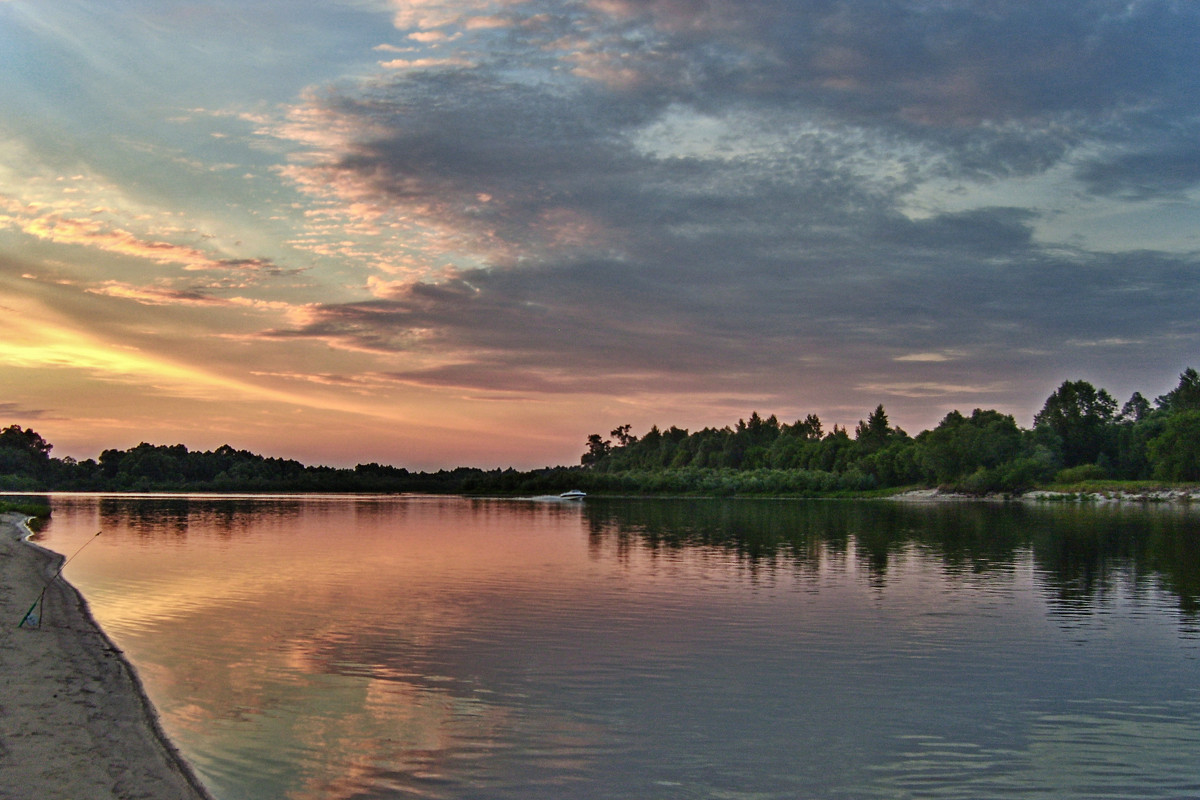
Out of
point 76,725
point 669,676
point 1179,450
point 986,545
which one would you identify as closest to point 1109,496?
point 1179,450

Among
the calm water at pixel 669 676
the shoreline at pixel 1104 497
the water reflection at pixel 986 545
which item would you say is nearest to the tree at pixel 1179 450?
the shoreline at pixel 1104 497

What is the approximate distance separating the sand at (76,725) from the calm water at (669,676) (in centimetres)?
77

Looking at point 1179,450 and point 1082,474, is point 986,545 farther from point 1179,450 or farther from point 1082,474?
point 1082,474

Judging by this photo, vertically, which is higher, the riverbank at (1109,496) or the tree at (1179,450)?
the tree at (1179,450)

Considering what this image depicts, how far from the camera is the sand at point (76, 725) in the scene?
12.7 meters

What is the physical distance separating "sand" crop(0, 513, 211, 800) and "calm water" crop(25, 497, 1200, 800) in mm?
771

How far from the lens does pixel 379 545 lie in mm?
62375

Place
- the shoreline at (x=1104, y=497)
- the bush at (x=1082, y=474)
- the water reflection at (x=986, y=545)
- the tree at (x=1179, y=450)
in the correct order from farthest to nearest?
the bush at (x=1082, y=474)
the tree at (x=1179, y=450)
the shoreline at (x=1104, y=497)
the water reflection at (x=986, y=545)

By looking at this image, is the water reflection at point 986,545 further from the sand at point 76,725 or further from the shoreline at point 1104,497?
the shoreline at point 1104,497

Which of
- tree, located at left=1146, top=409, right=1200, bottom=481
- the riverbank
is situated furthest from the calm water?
tree, located at left=1146, top=409, right=1200, bottom=481

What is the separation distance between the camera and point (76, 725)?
1548 centimetres

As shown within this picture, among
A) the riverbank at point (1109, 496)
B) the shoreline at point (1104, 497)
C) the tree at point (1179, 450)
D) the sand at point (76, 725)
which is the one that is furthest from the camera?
the tree at point (1179, 450)

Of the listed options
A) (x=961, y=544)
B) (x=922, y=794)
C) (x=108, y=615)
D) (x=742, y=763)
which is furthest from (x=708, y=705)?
(x=961, y=544)

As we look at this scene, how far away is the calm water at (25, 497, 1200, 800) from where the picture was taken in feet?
47.8
